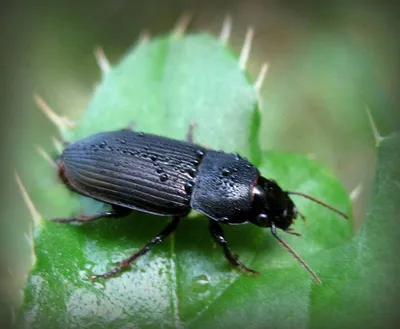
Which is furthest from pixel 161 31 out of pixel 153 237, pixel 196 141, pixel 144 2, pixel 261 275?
pixel 261 275

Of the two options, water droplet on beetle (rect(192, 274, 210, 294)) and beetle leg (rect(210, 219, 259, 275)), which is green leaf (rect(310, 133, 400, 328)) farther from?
water droplet on beetle (rect(192, 274, 210, 294))

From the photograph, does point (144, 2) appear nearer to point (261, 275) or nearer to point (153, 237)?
point (153, 237)

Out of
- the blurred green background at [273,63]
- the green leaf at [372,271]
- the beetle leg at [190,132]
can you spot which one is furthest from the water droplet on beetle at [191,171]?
the blurred green background at [273,63]

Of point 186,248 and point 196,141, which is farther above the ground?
point 196,141

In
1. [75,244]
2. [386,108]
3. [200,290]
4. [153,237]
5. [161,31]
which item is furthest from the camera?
[161,31]

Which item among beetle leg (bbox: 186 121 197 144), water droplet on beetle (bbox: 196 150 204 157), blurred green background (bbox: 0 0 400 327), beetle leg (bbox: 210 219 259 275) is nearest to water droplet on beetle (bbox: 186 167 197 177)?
water droplet on beetle (bbox: 196 150 204 157)

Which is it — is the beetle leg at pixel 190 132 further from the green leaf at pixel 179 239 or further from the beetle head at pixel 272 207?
the beetle head at pixel 272 207

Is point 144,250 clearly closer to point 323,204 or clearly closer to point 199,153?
point 199,153
